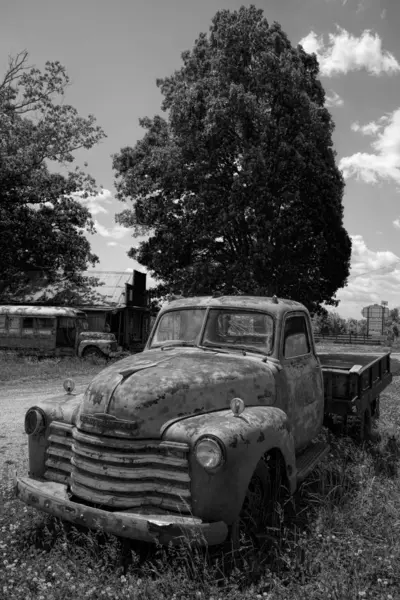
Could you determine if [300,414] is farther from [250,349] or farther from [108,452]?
[108,452]

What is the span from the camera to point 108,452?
3674 mm

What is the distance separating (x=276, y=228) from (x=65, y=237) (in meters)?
13.7

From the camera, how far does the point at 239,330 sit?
17.2 ft

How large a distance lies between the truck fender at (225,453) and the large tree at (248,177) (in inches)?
643

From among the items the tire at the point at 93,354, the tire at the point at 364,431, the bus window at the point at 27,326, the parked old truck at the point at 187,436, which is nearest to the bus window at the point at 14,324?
the bus window at the point at 27,326

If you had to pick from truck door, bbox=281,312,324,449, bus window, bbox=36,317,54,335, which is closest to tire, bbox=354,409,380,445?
truck door, bbox=281,312,324,449

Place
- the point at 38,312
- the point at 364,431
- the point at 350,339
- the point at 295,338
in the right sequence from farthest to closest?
the point at 350,339
the point at 38,312
the point at 364,431
the point at 295,338

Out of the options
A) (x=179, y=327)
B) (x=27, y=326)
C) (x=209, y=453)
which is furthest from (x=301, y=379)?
(x=27, y=326)

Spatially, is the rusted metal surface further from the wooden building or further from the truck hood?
the truck hood

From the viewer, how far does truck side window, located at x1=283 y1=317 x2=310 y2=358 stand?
5.26 m

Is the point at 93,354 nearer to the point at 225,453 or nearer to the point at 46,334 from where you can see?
the point at 46,334

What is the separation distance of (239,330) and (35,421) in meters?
2.18

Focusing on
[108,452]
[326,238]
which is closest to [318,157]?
[326,238]

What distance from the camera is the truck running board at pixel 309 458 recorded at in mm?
4603
